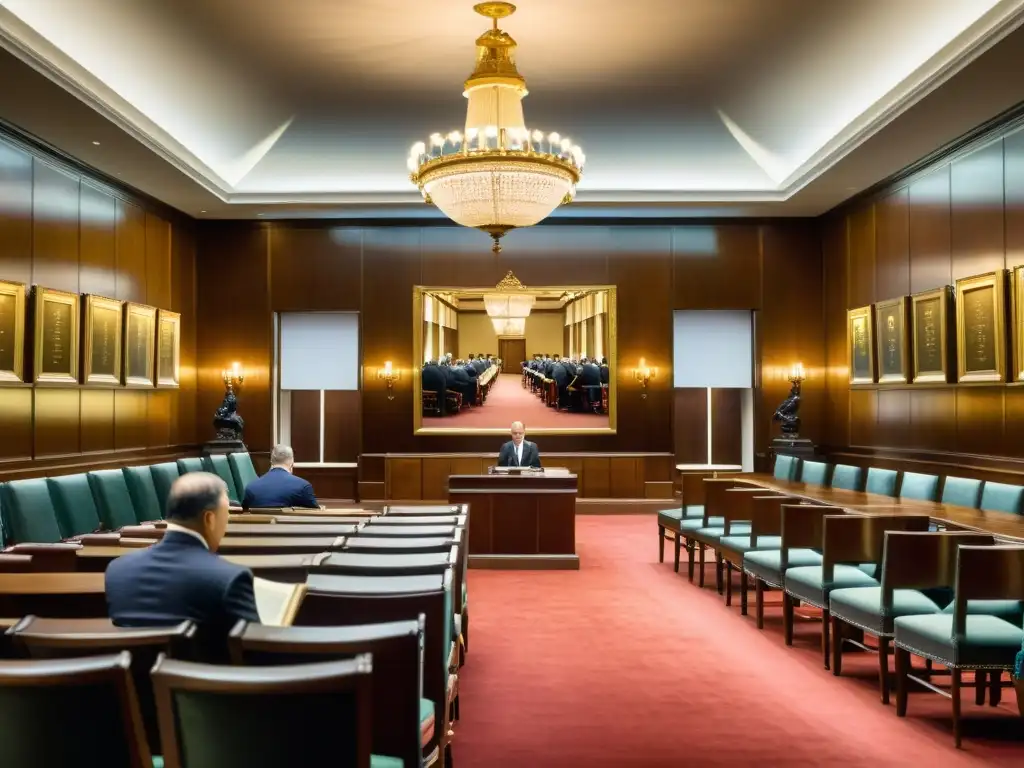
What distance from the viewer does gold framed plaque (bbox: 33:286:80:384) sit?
8.43 m

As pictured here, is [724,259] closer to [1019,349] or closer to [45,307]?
[1019,349]

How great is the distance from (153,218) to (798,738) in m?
9.99

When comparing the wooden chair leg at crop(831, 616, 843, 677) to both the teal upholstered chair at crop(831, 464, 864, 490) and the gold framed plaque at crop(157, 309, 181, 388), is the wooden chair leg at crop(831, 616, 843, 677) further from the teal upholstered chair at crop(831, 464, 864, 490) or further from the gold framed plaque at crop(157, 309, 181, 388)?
the gold framed plaque at crop(157, 309, 181, 388)

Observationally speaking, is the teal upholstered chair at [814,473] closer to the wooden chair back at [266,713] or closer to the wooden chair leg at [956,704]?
the wooden chair leg at [956,704]

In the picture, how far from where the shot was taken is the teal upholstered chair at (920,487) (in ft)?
22.9

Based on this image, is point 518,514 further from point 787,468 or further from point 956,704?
point 956,704

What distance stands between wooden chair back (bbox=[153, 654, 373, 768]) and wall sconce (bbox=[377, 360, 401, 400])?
10.9 m

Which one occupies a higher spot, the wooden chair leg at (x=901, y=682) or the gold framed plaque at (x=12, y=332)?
→ the gold framed plaque at (x=12, y=332)

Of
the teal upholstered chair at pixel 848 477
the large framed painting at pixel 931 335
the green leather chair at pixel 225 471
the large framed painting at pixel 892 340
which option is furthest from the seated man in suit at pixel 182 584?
the large framed painting at pixel 892 340

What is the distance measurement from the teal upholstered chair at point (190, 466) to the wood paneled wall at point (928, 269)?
745 centimetres

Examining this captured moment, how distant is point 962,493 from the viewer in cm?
672

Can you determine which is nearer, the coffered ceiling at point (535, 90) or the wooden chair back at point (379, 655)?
the wooden chair back at point (379, 655)

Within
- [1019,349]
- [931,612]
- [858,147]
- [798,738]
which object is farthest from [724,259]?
[798,738]

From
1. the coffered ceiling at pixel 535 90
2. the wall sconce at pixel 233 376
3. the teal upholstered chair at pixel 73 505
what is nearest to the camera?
the teal upholstered chair at pixel 73 505
